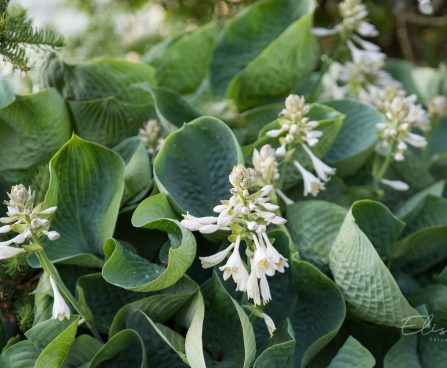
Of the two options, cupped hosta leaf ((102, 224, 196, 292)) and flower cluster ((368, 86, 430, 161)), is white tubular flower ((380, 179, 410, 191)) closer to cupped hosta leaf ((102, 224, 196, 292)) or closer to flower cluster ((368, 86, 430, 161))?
flower cluster ((368, 86, 430, 161))

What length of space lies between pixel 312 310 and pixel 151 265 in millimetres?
232

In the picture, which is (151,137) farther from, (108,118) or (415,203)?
(415,203)

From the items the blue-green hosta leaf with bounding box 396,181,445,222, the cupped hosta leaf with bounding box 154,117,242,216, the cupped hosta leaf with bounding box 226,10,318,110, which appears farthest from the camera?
the cupped hosta leaf with bounding box 226,10,318,110

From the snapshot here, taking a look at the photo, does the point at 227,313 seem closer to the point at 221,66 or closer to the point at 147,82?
the point at 147,82

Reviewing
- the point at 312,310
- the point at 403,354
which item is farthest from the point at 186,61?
the point at 403,354

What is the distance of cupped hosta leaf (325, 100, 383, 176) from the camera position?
3.58 ft

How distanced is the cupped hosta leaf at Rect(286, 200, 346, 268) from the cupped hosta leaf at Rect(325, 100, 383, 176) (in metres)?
0.14

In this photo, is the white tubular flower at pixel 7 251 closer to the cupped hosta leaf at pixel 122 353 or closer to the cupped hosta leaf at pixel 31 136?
the cupped hosta leaf at pixel 122 353

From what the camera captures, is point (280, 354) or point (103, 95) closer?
point (280, 354)

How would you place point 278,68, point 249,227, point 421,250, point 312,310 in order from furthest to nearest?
point 278,68
point 421,250
point 312,310
point 249,227

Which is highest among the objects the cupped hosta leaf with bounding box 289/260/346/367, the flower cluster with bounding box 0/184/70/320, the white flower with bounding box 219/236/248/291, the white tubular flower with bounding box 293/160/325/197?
the flower cluster with bounding box 0/184/70/320

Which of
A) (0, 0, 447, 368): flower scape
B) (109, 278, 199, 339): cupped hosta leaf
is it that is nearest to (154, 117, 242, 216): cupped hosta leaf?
(0, 0, 447, 368): flower scape

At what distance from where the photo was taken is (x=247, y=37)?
127 cm

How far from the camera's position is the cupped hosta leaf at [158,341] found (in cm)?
87
